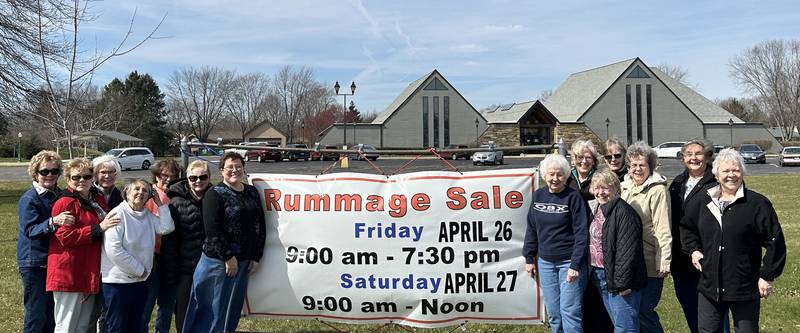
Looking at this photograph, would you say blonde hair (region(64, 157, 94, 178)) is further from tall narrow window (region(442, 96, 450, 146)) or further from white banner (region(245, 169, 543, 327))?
tall narrow window (region(442, 96, 450, 146))

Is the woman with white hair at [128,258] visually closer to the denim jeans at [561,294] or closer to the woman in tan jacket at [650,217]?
the denim jeans at [561,294]

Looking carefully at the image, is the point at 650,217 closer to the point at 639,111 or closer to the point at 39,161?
the point at 39,161

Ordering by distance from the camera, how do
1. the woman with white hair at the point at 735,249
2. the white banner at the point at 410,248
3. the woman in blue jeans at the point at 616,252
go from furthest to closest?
the white banner at the point at 410,248, the woman in blue jeans at the point at 616,252, the woman with white hair at the point at 735,249

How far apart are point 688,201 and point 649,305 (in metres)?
0.85

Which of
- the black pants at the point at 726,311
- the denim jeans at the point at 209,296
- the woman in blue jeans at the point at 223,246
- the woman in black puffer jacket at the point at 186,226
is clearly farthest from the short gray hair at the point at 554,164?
the woman in black puffer jacket at the point at 186,226

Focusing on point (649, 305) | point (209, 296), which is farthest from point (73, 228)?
point (649, 305)

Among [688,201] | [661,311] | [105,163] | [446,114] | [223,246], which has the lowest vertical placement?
[661,311]

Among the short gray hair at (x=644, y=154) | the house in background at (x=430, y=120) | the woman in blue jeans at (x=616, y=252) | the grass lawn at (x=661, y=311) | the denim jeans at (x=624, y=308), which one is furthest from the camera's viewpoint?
the house in background at (x=430, y=120)

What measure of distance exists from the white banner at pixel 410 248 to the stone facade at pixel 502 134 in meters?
49.8

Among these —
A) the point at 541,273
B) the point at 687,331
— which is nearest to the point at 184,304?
the point at 541,273

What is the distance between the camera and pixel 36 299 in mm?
4102

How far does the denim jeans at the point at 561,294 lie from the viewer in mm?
3984

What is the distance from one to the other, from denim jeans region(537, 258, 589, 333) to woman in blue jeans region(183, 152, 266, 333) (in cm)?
232

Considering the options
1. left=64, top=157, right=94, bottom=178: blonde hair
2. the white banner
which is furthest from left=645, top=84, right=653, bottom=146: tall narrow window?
left=64, top=157, right=94, bottom=178: blonde hair
